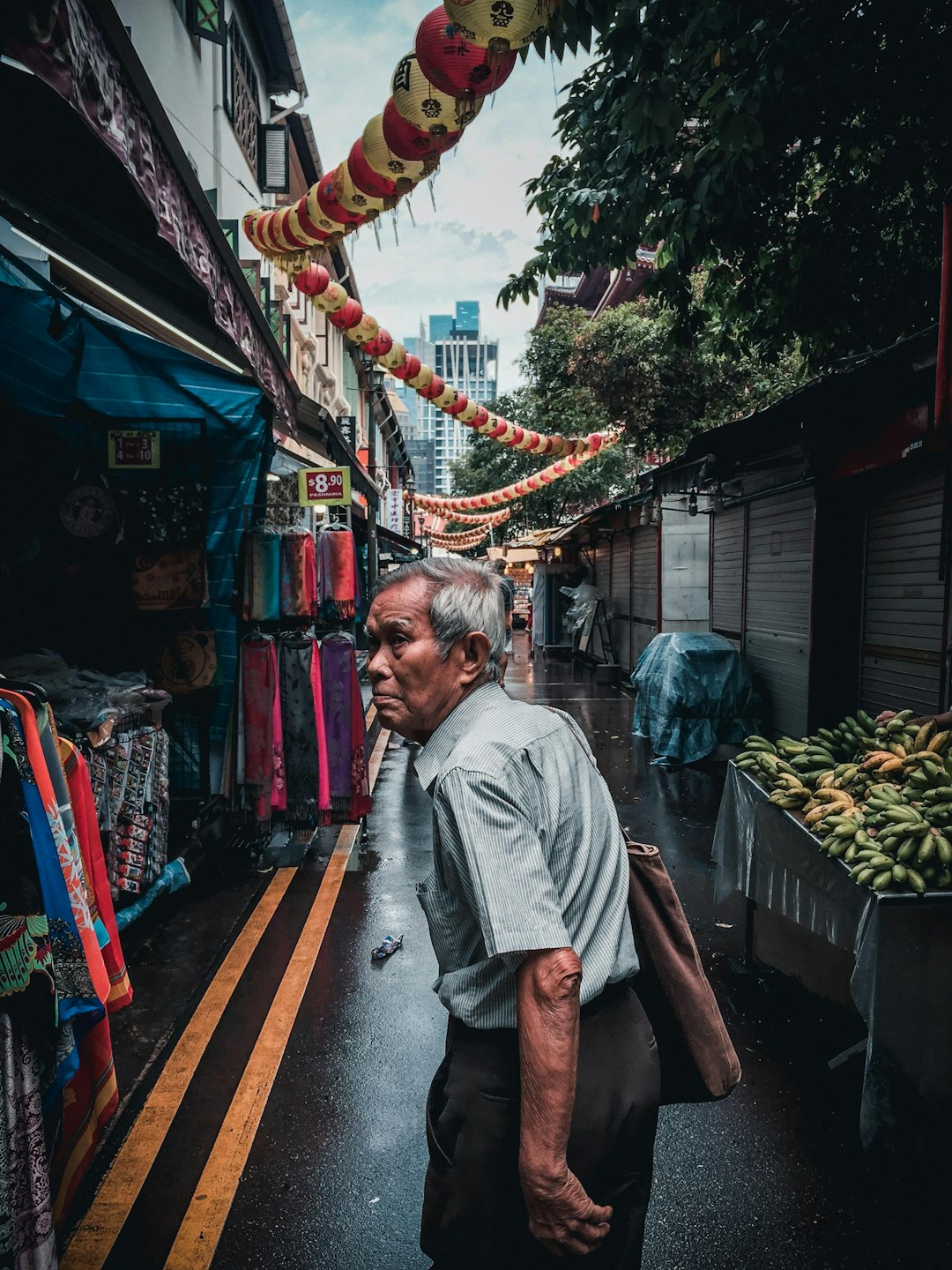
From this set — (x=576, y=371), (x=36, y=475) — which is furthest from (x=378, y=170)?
(x=576, y=371)

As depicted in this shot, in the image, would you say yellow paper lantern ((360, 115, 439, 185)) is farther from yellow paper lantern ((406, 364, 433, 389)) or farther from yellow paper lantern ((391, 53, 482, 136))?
yellow paper lantern ((406, 364, 433, 389))

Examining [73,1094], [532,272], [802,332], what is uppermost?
[532,272]

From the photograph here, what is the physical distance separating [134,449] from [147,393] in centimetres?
35

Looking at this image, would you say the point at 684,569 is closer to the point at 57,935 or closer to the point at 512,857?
the point at 57,935

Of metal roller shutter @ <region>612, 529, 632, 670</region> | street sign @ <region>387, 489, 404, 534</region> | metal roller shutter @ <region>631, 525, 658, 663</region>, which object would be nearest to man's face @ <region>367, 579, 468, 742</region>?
metal roller shutter @ <region>631, 525, 658, 663</region>

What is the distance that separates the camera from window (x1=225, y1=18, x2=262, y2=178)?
1084cm

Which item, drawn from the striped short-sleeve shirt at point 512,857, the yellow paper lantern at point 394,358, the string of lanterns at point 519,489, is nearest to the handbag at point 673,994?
the striped short-sleeve shirt at point 512,857

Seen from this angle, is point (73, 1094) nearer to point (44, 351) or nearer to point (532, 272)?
point (44, 351)

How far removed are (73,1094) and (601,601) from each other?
1608 cm

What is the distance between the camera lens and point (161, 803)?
433cm

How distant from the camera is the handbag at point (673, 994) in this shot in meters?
1.68

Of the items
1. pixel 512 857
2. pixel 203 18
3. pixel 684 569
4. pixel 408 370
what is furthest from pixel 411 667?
pixel 203 18

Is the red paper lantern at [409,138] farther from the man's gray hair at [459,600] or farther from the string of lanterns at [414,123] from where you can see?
the man's gray hair at [459,600]

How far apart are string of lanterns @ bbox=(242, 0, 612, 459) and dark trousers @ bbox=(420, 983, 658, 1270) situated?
4.10 m
